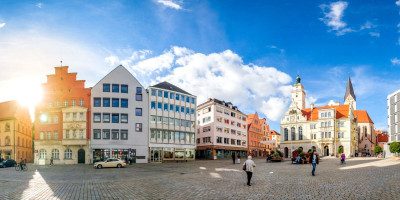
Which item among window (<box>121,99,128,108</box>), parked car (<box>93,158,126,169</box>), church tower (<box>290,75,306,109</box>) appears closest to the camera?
parked car (<box>93,158,126,169</box>)

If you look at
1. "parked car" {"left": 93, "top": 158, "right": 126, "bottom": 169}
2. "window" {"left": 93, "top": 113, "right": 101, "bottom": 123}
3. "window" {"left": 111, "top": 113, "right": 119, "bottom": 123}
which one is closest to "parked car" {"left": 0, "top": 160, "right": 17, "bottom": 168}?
"window" {"left": 93, "top": 113, "right": 101, "bottom": 123}

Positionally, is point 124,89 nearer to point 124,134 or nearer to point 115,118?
point 115,118

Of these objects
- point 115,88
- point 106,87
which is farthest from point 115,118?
point 106,87

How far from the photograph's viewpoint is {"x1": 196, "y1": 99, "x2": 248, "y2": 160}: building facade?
7652cm

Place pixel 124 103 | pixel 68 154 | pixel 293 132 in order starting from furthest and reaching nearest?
pixel 293 132, pixel 124 103, pixel 68 154

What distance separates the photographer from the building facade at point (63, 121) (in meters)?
54.2

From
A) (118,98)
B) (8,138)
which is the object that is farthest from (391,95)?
(8,138)

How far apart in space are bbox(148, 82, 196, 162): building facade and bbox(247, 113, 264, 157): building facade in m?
32.0

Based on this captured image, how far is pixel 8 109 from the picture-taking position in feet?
218

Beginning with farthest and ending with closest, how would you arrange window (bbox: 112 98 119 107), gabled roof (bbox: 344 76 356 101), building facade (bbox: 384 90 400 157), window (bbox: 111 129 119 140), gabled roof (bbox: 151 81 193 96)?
gabled roof (bbox: 344 76 356 101), building facade (bbox: 384 90 400 157), gabled roof (bbox: 151 81 193 96), window (bbox: 112 98 119 107), window (bbox: 111 129 119 140)

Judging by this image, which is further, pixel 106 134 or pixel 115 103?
pixel 115 103

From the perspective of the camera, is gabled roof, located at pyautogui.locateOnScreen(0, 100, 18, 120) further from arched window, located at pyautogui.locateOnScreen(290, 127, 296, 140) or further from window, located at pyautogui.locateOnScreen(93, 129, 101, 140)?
arched window, located at pyautogui.locateOnScreen(290, 127, 296, 140)

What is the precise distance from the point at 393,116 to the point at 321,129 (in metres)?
18.1

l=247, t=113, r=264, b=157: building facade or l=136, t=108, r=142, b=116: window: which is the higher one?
l=136, t=108, r=142, b=116: window
